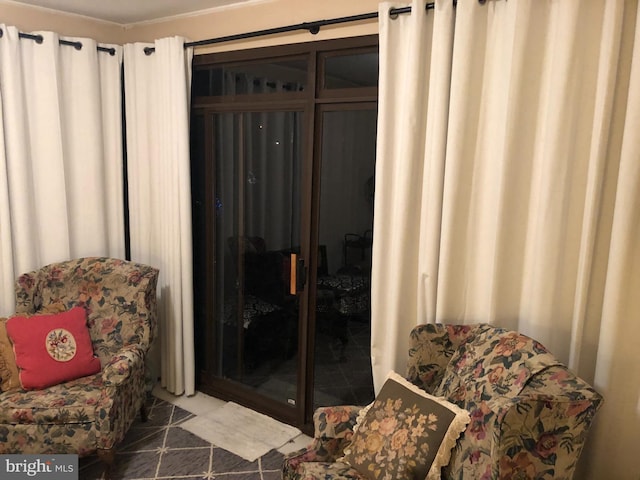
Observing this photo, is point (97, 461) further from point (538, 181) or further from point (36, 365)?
point (538, 181)

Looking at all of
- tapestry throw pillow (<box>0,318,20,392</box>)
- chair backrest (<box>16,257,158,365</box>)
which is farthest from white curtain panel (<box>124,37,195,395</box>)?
tapestry throw pillow (<box>0,318,20,392</box>)

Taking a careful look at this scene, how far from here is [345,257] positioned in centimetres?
309

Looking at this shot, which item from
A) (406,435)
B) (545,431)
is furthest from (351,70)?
(545,431)

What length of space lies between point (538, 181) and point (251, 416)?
7.68 feet

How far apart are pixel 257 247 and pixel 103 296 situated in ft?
3.35

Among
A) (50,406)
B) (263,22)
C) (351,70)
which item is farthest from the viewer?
(263,22)

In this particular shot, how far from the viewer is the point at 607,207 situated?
6.70 ft

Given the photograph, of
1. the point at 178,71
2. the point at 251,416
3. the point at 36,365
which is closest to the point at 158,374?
the point at 251,416

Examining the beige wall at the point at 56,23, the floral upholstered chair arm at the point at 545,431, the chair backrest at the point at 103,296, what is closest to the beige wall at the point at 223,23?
the beige wall at the point at 56,23

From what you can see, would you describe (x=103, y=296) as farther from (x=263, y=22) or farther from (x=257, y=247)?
(x=263, y=22)

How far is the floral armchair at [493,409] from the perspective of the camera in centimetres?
163

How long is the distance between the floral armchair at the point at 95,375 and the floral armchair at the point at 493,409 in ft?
3.67

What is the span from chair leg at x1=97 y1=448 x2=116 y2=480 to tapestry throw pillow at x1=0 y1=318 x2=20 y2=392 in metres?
0.62

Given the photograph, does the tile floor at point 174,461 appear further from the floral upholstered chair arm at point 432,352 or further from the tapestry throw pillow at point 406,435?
the floral upholstered chair arm at point 432,352
